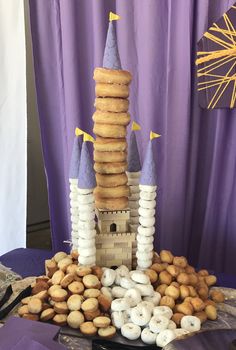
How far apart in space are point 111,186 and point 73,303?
0.31m

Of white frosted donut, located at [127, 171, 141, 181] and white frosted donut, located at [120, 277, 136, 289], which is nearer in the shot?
white frosted donut, located at [120, 277, 136, 289]

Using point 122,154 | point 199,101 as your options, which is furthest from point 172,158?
point 122,154

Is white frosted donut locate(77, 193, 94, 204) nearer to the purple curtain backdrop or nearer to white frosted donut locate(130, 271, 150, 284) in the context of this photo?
white frosted donut locate(130, 271, 150, 284)

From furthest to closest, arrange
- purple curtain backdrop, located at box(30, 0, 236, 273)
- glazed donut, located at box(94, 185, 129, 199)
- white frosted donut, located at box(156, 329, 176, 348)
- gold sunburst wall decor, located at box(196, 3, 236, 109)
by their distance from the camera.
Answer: purple curtain backdrop, located at box(30, 0, 236, 273) < gold sunburst wall decor, located at box(196, 3, 236, 109) < glazed donut, located at box(94, 185, 129, 199) < white frosted donut, located at box(156, 329, 176, 348)

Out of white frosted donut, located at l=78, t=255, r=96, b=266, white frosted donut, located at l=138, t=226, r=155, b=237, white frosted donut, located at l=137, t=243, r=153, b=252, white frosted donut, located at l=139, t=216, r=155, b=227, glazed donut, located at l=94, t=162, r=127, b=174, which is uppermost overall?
glazed donut, located at l=94, t=162, r=127, b=174

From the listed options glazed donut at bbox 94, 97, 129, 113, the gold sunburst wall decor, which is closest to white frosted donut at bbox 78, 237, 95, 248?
glazed donut at bbox 94, 97, 129, 113

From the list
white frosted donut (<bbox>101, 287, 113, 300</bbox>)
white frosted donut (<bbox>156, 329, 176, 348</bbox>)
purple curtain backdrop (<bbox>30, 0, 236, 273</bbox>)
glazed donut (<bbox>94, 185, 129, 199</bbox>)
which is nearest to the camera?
white frosted donut (<bbox>156, 329, 176, 348</bbox>)

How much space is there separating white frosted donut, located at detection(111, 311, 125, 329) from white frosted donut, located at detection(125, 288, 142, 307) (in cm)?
4

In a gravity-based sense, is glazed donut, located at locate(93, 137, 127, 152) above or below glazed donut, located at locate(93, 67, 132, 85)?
below

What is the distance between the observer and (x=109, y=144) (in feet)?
3.19

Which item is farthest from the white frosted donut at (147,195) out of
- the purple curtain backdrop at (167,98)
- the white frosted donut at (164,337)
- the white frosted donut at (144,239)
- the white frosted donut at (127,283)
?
the purple curtain backdrop at (167,98)

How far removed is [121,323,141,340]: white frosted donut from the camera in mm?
810

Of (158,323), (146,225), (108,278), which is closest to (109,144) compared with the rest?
(146,225)

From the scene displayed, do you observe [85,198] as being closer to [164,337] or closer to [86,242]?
[86,242]
